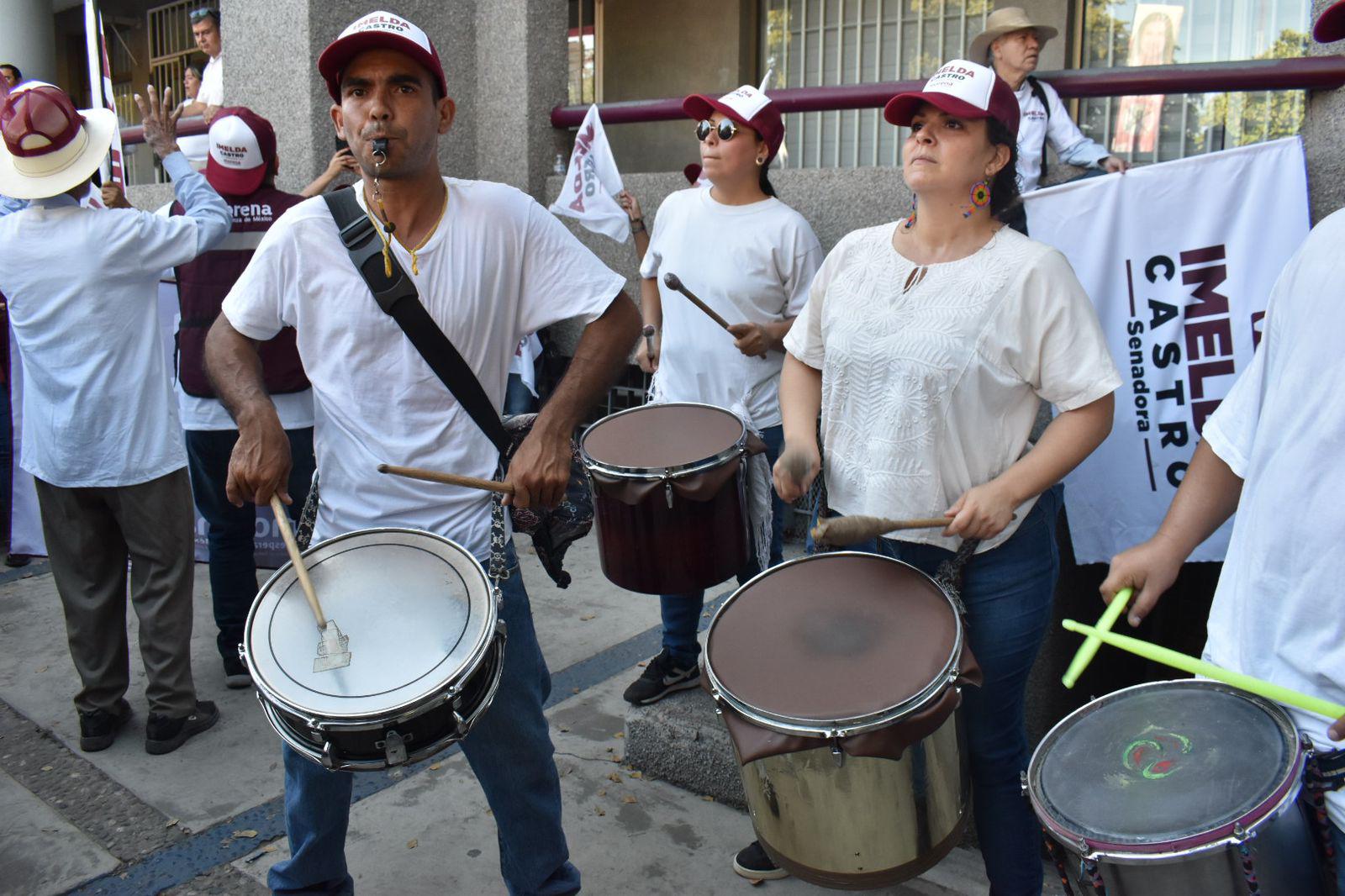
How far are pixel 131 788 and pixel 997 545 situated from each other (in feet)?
9.87

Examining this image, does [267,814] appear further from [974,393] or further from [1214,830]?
[1214,830]

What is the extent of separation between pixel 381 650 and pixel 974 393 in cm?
138

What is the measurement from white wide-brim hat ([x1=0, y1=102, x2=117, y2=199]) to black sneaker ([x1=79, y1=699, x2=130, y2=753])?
1860 millimetres

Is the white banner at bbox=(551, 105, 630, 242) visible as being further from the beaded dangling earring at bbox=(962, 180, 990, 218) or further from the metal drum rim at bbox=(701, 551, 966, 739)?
Result: the metal drum rim at bbox=(701, 551, 966, 739)

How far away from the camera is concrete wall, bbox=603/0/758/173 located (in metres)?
8.82

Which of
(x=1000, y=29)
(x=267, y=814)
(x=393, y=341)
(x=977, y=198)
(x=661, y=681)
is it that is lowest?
(x=267, y=814)

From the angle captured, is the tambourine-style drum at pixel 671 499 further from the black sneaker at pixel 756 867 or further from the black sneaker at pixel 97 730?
the black sneaker at pixel 97 730

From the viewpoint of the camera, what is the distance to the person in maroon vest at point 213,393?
4.48 m

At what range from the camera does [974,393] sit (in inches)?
101

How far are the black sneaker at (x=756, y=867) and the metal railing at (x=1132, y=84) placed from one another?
2673mm

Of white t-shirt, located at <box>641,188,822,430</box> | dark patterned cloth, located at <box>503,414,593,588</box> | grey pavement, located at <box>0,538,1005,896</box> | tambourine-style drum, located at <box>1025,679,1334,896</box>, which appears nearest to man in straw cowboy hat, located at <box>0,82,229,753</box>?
grey pavement, located at <box>0,538,1005,896</box>

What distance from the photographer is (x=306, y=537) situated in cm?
273

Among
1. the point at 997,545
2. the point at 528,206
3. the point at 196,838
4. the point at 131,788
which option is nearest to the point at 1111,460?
the point at 997,545

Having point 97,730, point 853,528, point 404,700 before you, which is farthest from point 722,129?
point 97,730
